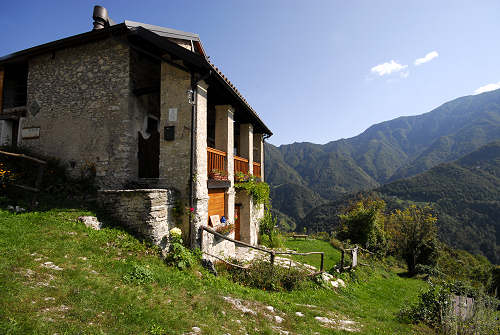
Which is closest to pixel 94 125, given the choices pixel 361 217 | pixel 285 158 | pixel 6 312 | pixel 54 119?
pixel 54 119

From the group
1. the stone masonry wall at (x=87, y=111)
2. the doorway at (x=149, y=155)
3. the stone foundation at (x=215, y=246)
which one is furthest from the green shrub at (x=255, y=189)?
the stone masonry wall at (x=87, y=111)

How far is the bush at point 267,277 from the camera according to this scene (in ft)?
22.4

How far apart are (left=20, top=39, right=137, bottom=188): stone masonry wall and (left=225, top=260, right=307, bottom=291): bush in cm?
473

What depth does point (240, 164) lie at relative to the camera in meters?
11.3

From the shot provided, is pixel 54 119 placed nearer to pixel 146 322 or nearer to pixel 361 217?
pixel 146 322

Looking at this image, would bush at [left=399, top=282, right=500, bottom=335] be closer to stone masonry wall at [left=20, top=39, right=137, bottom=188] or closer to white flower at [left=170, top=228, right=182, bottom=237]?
white flower at [left=170, top=228, right=182, bottom=237]

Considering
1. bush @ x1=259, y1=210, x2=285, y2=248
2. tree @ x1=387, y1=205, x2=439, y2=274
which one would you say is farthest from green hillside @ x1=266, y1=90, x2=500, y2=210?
bush @ x1=259, y1=210, x2=285, y2=248

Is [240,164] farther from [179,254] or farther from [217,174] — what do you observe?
[179,254]

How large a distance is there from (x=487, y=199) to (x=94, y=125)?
3418 inches

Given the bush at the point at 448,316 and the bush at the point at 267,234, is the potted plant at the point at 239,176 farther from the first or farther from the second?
the bush at the point at 448,316

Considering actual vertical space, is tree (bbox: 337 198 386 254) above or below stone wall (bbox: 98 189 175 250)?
below

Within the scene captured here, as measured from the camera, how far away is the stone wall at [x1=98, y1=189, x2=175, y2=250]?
19.5ft

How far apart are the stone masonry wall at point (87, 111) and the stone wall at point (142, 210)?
1312mm

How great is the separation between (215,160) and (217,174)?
1.81 ft
